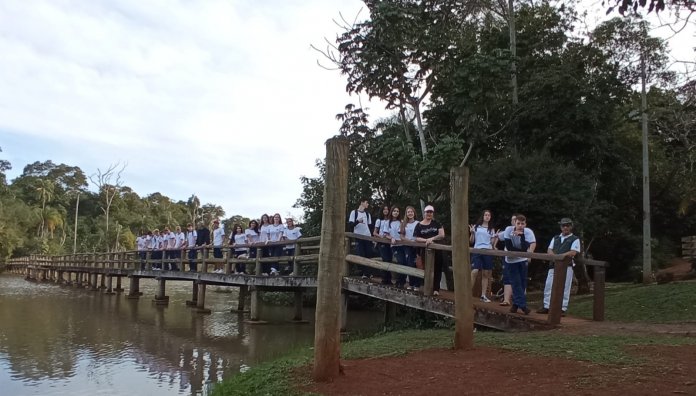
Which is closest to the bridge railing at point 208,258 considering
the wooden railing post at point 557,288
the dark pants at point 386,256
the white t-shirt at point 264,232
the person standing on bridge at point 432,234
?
the white t-shirt at point 264,232

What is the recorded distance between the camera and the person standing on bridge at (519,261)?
29.1 feet

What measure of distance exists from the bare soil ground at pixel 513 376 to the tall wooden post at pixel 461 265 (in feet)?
0.96

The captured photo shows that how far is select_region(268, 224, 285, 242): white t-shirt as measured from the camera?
16.4 meters

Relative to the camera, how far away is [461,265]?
693 cm

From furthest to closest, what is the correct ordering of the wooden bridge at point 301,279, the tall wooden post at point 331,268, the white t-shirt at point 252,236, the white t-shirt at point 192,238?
the white t-shirt at point 192,238, the white t-shirt at point 252,236, the wooden bridge at point 301,279, the tall wooden post at point 331,268

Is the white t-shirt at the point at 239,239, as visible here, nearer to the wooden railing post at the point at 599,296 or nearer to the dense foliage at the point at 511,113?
the dense foliage at the point at 511,113

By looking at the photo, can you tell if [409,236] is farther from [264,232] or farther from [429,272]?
[264,232]

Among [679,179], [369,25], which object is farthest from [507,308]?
[679,179]

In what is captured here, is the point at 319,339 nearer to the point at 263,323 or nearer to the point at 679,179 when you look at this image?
the point at 263,323

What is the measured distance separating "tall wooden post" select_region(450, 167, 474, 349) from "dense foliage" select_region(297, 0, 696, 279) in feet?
30.1

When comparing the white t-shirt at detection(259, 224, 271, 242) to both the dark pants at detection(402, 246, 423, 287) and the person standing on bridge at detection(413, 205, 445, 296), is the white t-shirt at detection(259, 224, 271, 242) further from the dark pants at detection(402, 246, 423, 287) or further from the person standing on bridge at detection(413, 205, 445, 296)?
the person standing on bridge at detection(413, 205, 445, 296)

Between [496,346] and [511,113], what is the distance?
14.3 meters

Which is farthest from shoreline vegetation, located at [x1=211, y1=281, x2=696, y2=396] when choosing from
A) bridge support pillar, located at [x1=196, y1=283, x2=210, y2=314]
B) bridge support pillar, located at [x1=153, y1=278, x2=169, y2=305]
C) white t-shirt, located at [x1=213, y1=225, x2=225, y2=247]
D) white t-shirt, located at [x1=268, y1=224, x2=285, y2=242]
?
bridge support pillar, located at [x1=153, y1=278, x2=169, y2=305]

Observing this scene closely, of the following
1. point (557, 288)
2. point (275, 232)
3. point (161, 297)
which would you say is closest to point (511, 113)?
point (275, 232)
